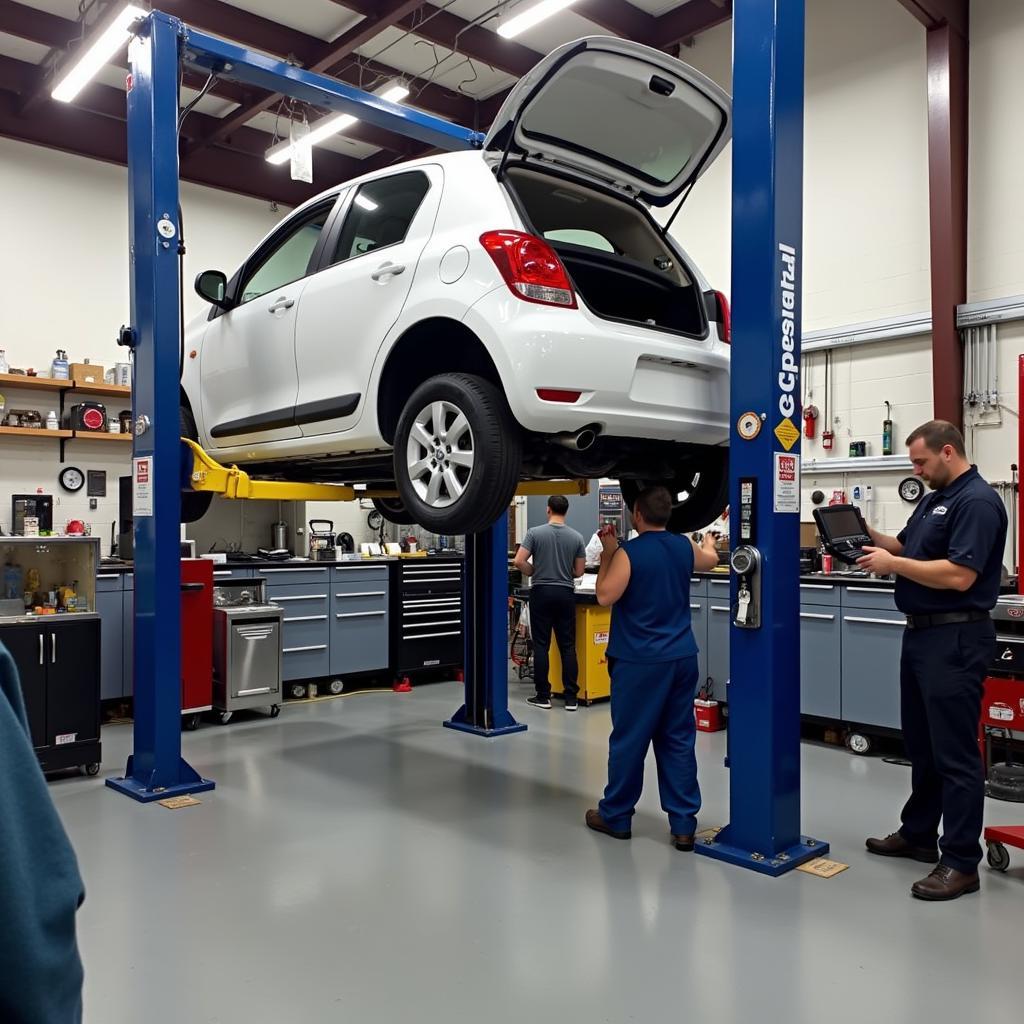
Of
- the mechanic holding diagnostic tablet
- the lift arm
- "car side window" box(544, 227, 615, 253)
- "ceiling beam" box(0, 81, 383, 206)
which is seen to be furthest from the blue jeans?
"ceiling beam" box(0, 81, 383, 206)

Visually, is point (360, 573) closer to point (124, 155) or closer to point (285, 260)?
point (285, 260)

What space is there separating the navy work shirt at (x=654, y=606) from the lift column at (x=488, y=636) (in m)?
1.94

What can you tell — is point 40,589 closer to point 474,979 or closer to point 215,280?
point 215,280

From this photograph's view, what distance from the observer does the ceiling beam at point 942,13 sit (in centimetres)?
547

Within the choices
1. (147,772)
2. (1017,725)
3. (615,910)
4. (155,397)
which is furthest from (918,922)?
(155,397)

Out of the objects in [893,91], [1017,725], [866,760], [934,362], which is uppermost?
[893,91]

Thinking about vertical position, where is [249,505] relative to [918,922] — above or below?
above

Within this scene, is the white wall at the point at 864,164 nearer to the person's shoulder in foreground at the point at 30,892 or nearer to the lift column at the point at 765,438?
the lift column at the point at 765,438

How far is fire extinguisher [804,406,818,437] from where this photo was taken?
21.2ft

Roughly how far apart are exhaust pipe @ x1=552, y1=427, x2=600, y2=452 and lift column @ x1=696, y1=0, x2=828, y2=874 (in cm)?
61

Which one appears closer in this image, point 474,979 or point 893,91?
point 474,979

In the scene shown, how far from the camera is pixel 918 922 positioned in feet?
9.37

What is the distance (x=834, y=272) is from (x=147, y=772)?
5.36 meters

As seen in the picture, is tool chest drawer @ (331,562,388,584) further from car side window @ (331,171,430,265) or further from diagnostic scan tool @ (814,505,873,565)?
→ diagnostic scan tool @ (814,505,873,565)
